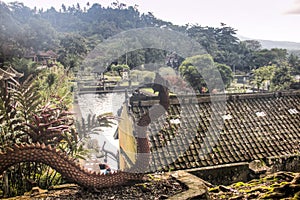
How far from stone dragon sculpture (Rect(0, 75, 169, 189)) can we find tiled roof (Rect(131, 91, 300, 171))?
306 centimetres

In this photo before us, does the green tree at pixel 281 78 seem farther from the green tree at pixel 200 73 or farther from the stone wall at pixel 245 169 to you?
the stone wall at pixel 245 169

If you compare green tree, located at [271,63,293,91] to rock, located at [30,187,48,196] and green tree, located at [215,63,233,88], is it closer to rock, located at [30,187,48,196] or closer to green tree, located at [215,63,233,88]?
green tree, located at [215,63,233,88]

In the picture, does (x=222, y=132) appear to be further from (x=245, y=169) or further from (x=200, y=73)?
(x=200, y=73)

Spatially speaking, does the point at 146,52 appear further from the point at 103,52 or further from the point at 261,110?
the point at 261,110

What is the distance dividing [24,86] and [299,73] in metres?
49.6

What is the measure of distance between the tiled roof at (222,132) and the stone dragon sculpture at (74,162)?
3057 mm

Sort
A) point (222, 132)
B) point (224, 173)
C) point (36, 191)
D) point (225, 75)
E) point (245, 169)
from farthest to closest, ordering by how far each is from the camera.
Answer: point (225, 75)
point (222, 132)
point (245, 169)
point (224, 173)
point (36, 191)

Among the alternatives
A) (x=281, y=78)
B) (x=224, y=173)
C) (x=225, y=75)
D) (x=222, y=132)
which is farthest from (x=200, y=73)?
(x=224, y=173)

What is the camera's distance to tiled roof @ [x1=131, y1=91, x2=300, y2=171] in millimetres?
6668

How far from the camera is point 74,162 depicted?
9.06 feet

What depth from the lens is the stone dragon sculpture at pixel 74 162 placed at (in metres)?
2.46

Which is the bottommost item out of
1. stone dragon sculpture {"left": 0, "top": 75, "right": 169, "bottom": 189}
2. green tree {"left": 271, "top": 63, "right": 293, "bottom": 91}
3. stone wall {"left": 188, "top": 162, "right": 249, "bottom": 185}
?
stone wall {"left": 188, "top": 162, "right": 249, "bottom": 185}

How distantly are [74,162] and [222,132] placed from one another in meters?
5.42

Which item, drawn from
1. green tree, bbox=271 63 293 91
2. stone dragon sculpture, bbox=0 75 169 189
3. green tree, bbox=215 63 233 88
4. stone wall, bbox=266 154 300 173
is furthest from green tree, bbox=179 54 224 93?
stone dragon sculpture, bbox=0 75 169 189
